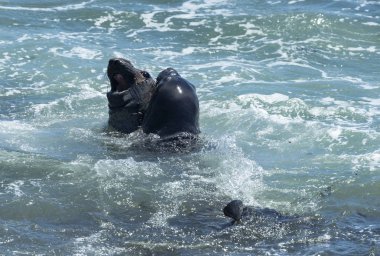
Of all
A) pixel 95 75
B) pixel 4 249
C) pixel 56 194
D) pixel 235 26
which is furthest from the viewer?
pixel 235 26

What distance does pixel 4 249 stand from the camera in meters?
5.52

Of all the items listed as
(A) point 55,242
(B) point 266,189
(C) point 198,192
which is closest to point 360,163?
(B) point 266,189

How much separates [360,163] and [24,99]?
439 centimetres

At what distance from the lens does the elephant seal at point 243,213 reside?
237 inches

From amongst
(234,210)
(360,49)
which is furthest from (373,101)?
(234,210)

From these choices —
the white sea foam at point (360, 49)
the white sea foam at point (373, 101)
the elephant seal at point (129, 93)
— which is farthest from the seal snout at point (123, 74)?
the white sea foam at point (360, 49)

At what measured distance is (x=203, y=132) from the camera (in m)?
8.90

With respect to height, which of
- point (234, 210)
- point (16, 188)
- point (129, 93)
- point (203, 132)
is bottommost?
point (203, 132)

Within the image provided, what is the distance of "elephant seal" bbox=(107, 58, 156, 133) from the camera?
316 inches

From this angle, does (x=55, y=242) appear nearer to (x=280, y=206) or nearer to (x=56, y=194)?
(x=56, y=194)

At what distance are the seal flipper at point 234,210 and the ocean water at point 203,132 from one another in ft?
0.28

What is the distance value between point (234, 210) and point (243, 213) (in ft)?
0.38

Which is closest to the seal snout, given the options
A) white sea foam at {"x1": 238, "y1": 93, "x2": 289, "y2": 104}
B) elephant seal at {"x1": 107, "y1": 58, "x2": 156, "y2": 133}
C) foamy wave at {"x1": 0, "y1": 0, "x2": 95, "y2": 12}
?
elephant seal at {"x1": 107, "y1": 58, "x2": 156, "y2": 133}

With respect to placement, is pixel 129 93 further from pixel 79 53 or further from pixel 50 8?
pixel 50 8
